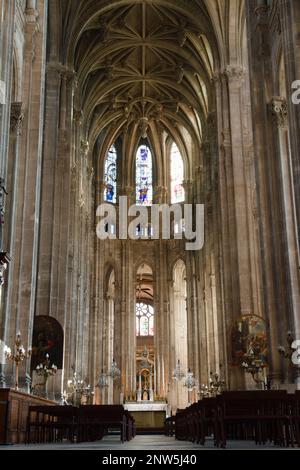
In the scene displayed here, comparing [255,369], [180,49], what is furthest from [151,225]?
[255,369]

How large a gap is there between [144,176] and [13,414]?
110 feet

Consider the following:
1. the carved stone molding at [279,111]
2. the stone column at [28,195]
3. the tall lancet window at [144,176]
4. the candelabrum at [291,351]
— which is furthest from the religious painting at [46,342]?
the tall lancet window at [144,176]

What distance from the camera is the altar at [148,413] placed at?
35.5 metres

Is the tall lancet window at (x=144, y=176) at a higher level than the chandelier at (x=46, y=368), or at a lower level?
higher

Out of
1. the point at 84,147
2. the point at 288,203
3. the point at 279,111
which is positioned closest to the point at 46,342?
the point at 288,203

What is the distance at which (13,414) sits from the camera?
41.4ft

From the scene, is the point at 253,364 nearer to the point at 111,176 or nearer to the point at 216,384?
the point at 216,384

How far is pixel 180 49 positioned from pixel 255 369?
2097 cm

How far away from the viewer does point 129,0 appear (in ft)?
105

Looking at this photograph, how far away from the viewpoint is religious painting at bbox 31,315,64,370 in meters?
21.6

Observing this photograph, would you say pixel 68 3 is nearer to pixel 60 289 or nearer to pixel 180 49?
pixel 180 49

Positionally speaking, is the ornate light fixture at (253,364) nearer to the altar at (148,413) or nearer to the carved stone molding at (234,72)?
the carved stone molding at (234,72)

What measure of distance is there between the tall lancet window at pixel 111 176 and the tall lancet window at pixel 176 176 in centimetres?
423

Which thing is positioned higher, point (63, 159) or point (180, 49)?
point (180, 49)
